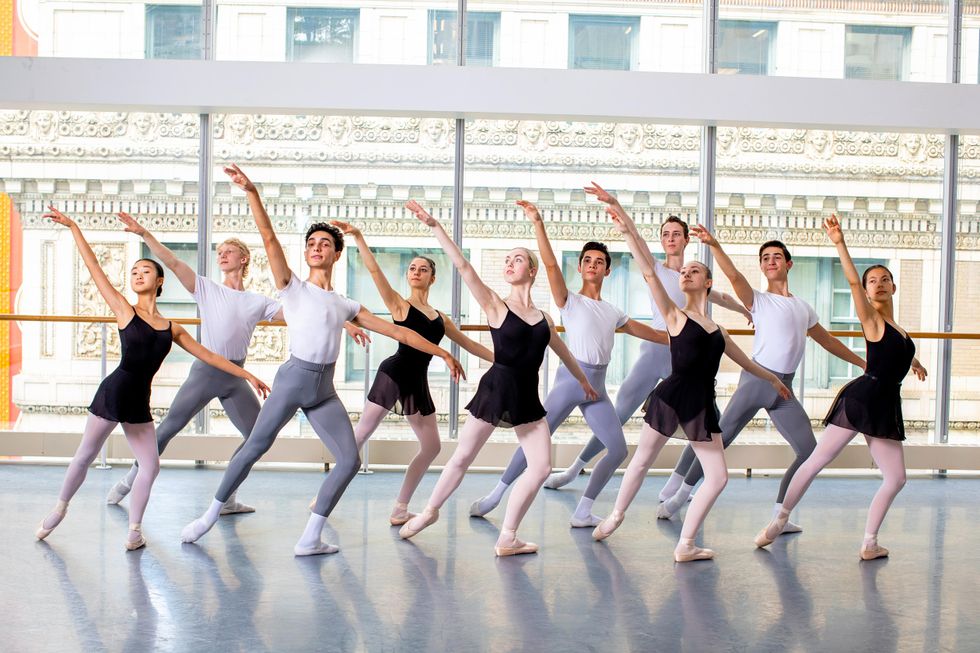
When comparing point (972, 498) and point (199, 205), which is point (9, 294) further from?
point (972, 498)

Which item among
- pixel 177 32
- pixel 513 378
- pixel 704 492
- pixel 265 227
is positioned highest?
pixel 177 32

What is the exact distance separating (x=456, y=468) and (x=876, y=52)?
200 inches

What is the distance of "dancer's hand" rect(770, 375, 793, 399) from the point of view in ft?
16.4

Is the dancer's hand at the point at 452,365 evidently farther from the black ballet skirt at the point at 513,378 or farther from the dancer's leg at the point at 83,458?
the dancer's leg at the point at 83,458

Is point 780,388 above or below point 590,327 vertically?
below

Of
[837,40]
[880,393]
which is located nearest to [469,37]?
[837,40]

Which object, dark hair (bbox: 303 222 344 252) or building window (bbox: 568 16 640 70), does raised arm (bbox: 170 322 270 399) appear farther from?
building window (bbox: 568 16 640 70)

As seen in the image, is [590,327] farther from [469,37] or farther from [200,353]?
[469,37]

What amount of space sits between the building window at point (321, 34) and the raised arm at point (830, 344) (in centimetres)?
395

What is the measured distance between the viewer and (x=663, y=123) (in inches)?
297

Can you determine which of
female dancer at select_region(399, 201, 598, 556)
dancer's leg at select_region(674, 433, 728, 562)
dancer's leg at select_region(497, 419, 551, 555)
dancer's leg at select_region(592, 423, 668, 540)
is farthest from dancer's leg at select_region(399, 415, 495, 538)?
dancer's leg at select_region(674, 433, 728, 562)

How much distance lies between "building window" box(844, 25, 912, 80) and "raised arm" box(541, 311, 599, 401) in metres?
4.06

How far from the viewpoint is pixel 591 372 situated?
5.29m

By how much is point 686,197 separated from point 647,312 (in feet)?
2.97
